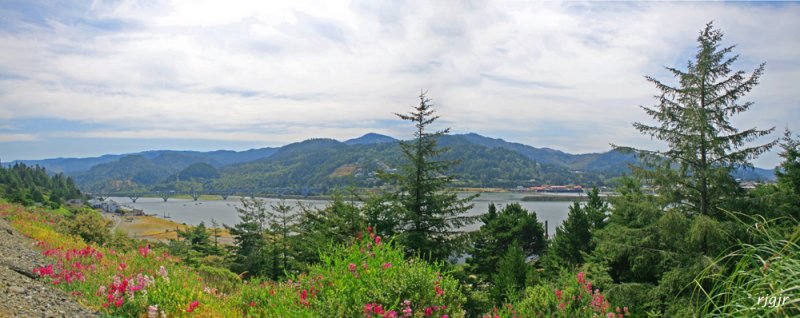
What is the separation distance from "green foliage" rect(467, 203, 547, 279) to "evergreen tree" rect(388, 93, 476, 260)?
9563mm

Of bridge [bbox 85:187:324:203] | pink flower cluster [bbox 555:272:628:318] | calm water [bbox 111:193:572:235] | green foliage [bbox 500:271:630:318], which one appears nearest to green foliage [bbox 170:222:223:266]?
calm water [bbox 111:193:572:235]

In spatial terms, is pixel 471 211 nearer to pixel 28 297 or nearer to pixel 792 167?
pixel 792 167

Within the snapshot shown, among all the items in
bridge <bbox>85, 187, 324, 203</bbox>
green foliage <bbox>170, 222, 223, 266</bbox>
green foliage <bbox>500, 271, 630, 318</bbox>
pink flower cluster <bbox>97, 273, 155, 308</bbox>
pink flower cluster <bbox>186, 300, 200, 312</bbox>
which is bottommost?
bridge <bbox>85, 187, 324, 203</bbox>

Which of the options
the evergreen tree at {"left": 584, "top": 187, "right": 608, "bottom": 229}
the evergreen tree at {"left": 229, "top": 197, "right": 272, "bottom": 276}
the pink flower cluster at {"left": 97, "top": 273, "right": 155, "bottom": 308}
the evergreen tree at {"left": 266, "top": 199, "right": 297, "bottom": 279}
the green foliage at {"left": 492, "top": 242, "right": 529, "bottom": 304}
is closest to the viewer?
the pink flower cluster at {"left": 97, "top": 273, "right": 155, "bottom": 308}

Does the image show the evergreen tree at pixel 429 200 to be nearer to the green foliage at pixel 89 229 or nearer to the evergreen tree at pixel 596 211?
the green foliage at pixel 89 229

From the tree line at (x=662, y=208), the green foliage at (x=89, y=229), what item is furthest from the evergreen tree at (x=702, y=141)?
the green foliage at (x=89, y=229)

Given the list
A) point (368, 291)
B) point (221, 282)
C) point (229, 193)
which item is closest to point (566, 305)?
point (368, 291)

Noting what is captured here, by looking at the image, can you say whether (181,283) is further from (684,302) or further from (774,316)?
(684,302)

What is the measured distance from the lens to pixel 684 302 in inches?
405

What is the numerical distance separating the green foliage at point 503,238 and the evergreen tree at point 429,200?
9.56 m

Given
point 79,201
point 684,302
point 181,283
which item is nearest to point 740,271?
point 181,283

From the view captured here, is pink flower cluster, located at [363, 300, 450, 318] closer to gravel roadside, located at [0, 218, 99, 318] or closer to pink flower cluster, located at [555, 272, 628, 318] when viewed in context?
pink flower cluster, located at [555, 272, 628, 318]

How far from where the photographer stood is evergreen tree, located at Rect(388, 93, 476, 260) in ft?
49.2

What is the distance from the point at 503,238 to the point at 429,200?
17057mm
